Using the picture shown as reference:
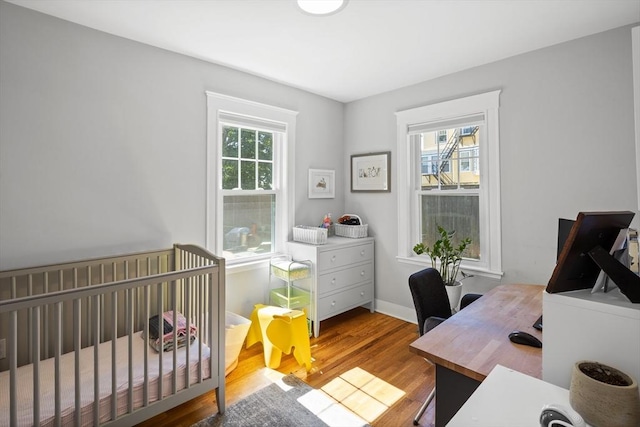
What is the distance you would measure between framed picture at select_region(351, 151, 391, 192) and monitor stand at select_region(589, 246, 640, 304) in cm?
245

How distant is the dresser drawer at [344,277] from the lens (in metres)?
2.99

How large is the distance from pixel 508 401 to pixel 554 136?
220cm

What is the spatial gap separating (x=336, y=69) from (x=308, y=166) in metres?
1.03

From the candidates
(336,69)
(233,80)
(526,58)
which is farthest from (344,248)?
(526,58)

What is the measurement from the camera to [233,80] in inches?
112

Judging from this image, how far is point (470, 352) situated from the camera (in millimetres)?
1316

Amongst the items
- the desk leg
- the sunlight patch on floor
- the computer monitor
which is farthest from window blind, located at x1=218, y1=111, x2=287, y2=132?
the computer monitor

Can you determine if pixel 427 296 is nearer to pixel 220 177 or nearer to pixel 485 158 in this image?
pixel 485 158

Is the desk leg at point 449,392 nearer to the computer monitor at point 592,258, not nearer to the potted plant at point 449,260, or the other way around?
the computer monitor at point 592,258

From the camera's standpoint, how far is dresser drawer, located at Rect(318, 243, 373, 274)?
9.77ft

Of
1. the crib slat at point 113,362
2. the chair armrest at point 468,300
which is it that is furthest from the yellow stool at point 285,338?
the chair armrest at point 468,300

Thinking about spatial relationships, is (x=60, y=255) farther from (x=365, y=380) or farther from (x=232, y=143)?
(x=365, y=380)

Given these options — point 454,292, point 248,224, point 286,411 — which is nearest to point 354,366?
point 286,411

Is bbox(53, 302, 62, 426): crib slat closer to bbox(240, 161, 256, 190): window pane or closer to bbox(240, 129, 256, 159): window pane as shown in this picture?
bbox(240, 161, 256, 190): window pane
